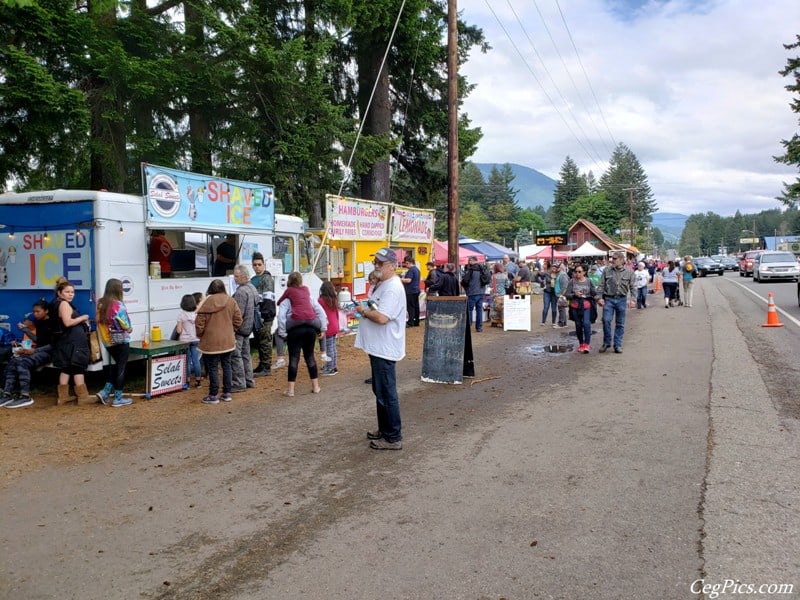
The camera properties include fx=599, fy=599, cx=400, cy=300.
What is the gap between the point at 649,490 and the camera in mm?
4711

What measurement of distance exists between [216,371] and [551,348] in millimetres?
7404

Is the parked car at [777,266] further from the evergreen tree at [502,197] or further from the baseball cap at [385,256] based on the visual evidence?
the evergreen tree at [502,197]

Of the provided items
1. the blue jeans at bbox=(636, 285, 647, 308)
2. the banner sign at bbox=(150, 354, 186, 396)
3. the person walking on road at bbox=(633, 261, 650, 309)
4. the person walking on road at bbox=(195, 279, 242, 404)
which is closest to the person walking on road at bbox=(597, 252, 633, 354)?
the person walking on road at bbox=(195, 279, 242, 404)

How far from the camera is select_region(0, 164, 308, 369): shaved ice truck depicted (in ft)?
27.6

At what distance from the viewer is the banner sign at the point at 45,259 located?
843 cm

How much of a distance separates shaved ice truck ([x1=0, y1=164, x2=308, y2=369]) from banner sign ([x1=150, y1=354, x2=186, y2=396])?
643 millimetres

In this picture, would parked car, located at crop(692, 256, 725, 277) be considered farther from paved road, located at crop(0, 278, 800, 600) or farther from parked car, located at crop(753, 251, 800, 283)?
paved road, located at crop(0, 278, 800, 600)

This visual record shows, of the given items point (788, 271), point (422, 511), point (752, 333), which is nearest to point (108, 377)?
point (422, 511)

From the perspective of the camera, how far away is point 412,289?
16.7 metres

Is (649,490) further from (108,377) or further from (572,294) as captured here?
(572,294)

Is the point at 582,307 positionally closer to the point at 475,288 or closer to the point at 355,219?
the point at 475,288

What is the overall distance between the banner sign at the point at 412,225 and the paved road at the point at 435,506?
34.4 ft

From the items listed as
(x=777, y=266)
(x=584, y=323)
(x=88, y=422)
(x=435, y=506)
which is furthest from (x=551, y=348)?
(x=777, y=266)

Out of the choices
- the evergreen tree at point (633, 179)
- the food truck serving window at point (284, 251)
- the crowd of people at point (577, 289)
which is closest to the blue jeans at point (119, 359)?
the food truck serving window at point (284, 251)
